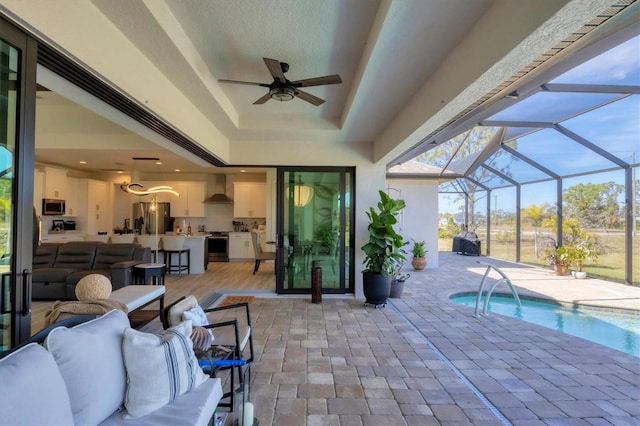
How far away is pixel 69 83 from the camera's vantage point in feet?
7.59

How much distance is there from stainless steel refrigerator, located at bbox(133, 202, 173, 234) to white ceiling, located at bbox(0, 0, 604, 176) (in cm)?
528

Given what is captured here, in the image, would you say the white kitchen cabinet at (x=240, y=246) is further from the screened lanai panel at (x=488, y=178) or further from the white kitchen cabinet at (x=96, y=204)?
the screened lanai panel at (x=488, y=178)

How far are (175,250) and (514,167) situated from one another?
30.4ft

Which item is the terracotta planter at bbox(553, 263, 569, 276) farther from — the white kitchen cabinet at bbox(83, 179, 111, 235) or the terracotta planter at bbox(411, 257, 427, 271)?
the white kitchen cabinet at bbox(83, 179, 111, 235)

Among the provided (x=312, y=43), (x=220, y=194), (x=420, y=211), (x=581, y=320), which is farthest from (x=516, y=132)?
(x=220, y=194)

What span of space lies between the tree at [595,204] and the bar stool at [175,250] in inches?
381

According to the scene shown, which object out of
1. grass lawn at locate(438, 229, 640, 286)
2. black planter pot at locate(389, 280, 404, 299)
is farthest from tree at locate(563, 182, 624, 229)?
black planter pot at locate(389, 280, 404, 299)

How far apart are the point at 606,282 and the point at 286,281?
282 inches

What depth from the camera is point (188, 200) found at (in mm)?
9492

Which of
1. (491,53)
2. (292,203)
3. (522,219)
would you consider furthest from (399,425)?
(522,219)

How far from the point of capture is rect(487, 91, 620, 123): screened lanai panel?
4.72 m

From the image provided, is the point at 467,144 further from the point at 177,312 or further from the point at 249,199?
the point at 177,312

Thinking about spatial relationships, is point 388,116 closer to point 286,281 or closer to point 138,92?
point 138,92

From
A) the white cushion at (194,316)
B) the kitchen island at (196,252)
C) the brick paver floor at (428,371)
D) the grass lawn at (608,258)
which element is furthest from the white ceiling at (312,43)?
the grass lawn at (608,258)
